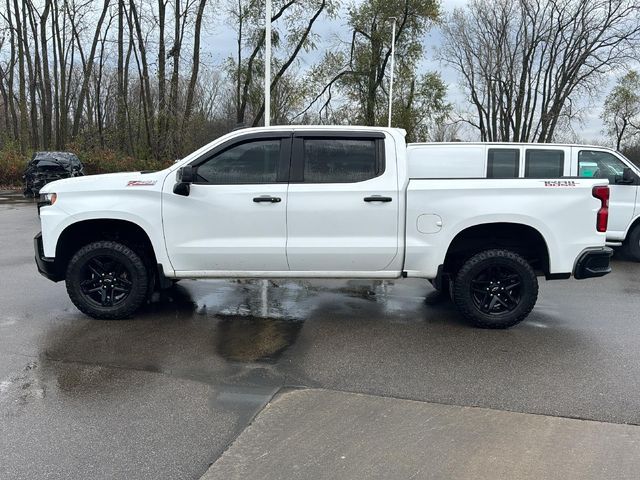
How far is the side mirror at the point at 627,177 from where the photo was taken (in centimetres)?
897

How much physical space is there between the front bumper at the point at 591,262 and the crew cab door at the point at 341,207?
6.08 ft

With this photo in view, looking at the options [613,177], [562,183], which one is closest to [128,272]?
[562,183]

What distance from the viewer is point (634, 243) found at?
31.4 ft

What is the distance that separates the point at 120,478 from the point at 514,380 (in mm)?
2957

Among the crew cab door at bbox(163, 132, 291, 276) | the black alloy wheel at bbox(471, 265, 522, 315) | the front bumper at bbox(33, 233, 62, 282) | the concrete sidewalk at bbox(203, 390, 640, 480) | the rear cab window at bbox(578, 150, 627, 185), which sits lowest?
the concrete sidewalk at bbox(203, 390, 640, 480)

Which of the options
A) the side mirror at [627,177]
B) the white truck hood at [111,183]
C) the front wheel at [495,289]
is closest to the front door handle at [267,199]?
the white truck hood at [111,183]

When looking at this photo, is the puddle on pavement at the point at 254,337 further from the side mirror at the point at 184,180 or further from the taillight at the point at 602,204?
the taillight at the point at 602,204

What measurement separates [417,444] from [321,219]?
2.63 metres

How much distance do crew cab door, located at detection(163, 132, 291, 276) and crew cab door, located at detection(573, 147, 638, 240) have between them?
19.7 feet

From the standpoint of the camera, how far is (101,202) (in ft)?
17.8

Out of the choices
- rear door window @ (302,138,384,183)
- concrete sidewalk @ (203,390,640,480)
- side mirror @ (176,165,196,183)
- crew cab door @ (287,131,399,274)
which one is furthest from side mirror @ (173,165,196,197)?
concrete sidewalk @ (203,390,640,480)

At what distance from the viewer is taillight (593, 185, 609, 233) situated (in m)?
5.32

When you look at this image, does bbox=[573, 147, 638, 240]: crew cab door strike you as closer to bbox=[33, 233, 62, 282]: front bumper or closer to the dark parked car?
bbox=[33, 233, 62, 282]: front bumper

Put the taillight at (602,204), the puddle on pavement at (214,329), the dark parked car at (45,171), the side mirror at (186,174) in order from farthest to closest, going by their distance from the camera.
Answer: the dark parked car at (45,171) → the taillight at (602,204) → the side mirror at (186,174) → the puddle on pavement at (214,329)
